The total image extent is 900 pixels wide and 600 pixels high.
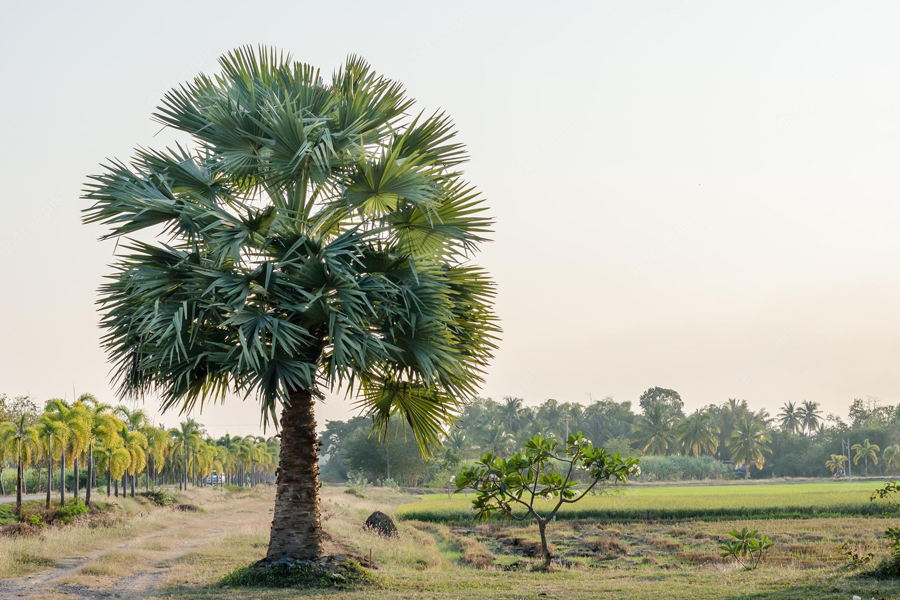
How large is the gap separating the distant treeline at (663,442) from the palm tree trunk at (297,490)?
66.8m

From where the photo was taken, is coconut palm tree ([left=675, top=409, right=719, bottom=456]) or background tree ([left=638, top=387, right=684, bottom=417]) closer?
coconut palm tree ([left=675, top=409, right=719, bottom=456])

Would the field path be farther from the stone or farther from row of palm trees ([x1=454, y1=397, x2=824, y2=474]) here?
row of palm trees ([x1=454, y1=397, x2=824, y2=474])

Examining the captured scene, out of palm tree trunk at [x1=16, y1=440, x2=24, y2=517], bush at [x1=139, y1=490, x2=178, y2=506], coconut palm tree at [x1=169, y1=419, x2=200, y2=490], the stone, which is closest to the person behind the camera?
the stone

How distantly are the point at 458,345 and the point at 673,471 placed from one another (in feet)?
292

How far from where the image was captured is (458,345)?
12438 millimetres

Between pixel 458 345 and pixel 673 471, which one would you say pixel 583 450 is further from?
pixel 673 471

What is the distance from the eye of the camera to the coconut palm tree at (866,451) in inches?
3890

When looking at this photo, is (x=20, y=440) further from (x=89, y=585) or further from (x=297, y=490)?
(x=297, y=490)

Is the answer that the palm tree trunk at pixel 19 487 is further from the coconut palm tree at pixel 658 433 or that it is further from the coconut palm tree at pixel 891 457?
the coconut palm tree at pixel 891 457

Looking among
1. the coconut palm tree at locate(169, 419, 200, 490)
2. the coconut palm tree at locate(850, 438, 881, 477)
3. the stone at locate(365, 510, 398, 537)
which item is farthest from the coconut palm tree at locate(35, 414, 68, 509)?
the coconut palm tree at locate(850, 438, 881, 477)

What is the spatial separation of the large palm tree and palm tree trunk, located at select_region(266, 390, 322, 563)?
23 millimetres

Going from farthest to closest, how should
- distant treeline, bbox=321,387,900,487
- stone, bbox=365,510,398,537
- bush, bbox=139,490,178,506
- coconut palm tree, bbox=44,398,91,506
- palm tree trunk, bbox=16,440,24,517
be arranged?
distant treeline, bbox=321,387,900,487
bush, bbox=139,490,178,506
coconut palm tree, bbox=44,398,91,506
palm tree trunk, bbox=16,440,24,517
stone, bbox=365,510,398,537

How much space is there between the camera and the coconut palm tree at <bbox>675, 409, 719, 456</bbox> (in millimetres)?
105438

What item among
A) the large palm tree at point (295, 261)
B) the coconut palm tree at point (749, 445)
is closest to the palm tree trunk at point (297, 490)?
the large palm tree at point (295, 261)
